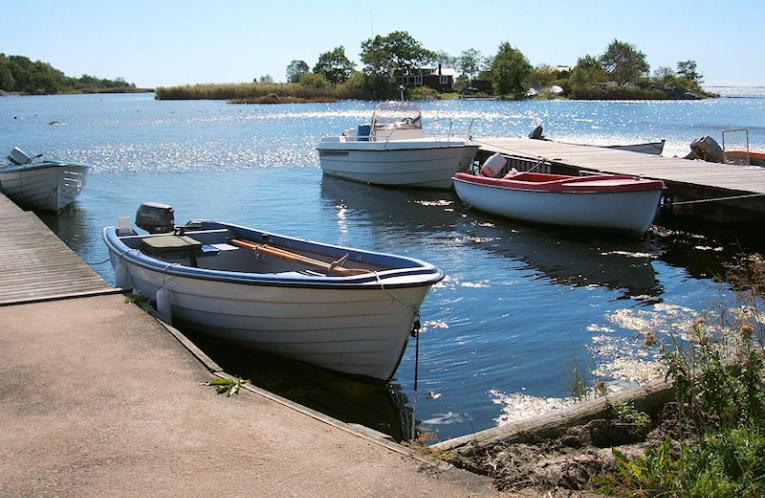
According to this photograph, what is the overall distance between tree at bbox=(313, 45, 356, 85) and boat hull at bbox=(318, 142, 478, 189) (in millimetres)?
125161

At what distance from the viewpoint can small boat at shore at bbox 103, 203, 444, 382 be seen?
7.36 meters

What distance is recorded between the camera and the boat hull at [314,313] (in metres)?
7.30

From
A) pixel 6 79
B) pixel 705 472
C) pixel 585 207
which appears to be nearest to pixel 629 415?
pixel 705 472

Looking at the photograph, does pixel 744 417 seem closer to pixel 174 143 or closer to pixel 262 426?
pixel 262 426

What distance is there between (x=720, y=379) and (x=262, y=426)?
9.94 feet

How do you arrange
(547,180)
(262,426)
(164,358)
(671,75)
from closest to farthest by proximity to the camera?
(262,426), (164,358), (547,180), (671,75)

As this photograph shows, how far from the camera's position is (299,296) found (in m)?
7.60

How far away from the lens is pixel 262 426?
5387mm

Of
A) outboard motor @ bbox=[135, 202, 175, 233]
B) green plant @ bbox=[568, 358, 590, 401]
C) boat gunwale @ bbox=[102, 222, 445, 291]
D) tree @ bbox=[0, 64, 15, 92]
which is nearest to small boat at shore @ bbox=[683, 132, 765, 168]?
green plant @ bbox=[568, 358, 590, 401]

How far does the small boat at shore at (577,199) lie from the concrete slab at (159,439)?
10.2 meters

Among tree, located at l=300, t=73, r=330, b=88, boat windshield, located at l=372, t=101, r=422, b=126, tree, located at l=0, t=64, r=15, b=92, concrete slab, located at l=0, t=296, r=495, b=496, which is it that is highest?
tree, located at l=0, t=64, r=15, b=92

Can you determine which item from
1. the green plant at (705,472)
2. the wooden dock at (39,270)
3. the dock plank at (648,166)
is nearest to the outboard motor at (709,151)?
the dock plank at (648,166)

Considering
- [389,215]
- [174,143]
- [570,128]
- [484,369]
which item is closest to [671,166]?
[389,215]

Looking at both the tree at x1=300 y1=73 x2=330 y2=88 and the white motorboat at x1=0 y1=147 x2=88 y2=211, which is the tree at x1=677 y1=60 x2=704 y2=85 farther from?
the white motorboat at x1=0 y1=147 x2=88 y2=211
